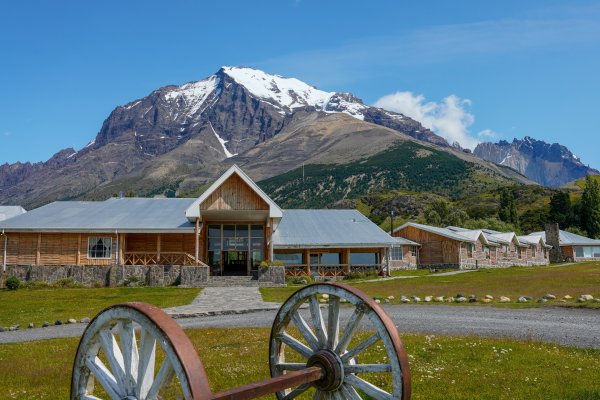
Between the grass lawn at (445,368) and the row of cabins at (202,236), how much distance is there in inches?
885

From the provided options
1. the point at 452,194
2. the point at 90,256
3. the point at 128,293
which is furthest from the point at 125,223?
the point at 452,194

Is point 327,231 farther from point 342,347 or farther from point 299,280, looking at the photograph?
point 342,347

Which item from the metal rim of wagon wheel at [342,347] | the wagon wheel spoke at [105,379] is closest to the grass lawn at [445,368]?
the metal rim of wagon wheel at [342,347]

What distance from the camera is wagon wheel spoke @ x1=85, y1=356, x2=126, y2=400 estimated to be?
4.24m

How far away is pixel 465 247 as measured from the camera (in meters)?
57.7

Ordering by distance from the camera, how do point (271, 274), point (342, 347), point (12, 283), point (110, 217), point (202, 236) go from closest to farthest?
point (342, 347), point (12, 283), point (271, 274), point (202, 236), point (110, 217)

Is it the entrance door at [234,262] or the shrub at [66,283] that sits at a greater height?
the entrance door at [234,262]

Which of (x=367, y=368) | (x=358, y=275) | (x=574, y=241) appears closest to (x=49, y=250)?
(x=358, y=275)

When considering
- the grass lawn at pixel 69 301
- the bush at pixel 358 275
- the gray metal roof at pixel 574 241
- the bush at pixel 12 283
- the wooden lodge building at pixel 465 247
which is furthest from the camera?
the gray metal roof at pixel 574 241

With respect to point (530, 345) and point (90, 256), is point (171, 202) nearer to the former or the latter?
point (90, 256)

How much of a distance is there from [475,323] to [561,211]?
3828 inches

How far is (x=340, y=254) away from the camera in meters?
42.6

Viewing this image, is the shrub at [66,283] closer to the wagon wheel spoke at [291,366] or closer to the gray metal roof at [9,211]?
the wagon wheel spoke at [291,366]

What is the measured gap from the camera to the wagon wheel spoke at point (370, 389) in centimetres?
506
